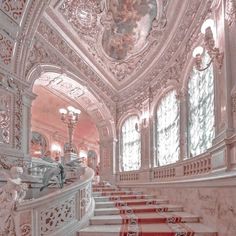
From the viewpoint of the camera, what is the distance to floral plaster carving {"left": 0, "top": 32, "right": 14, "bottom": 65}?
641cm

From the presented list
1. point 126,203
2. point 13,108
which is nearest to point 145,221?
point 126,203

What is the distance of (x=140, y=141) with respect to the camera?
34.8ft

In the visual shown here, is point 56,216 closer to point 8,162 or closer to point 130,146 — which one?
point 8,162

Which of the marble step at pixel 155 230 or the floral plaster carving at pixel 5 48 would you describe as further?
the floral plaster carving at pixel 5 48

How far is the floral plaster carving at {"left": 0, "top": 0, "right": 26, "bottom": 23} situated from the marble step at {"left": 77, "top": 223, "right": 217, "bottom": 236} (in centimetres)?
482

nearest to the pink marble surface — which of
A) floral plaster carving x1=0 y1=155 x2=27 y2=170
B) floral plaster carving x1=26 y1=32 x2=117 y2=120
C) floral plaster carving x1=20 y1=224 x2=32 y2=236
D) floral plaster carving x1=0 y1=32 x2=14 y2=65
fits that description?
floral plaster carving x1=20 y1=224 x2=32 y2=236

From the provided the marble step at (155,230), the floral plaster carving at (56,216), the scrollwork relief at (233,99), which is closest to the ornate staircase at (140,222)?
the marble step at (155,230)

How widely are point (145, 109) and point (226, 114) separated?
614 cm

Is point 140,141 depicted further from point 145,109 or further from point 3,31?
point 3,31

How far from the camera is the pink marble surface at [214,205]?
378 centimetres

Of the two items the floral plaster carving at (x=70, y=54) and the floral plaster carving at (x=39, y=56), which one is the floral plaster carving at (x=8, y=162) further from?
the floral plaster carving at (x=70, y=54)

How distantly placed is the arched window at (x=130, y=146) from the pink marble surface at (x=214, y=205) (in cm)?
440

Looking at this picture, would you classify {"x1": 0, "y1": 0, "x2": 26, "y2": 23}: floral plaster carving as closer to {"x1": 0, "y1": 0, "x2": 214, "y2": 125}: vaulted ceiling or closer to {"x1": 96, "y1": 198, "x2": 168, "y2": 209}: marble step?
{"x1": 0, "y1": 0, "x2": 214, "y2": 125}: vaulted ceiling

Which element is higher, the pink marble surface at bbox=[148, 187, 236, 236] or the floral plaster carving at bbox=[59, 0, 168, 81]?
the floral plaster carving at bbox=[59, 0, 168, 81]
